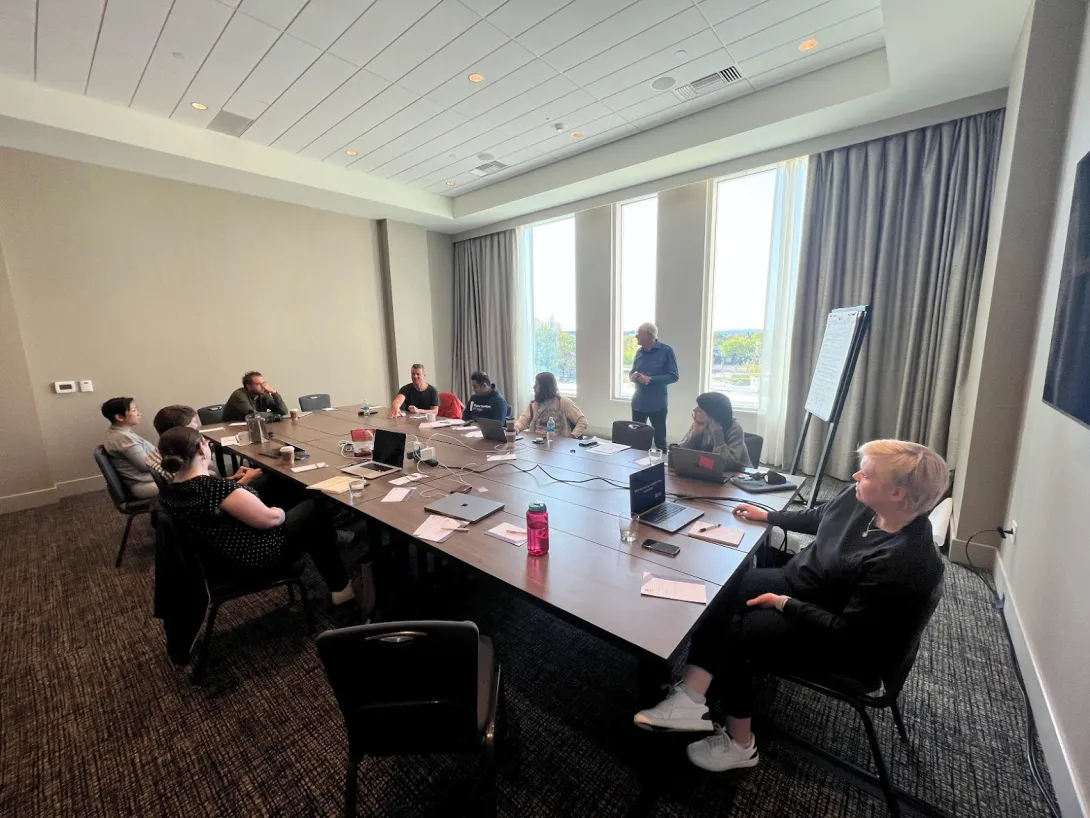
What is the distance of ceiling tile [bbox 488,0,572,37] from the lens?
8.21 ft

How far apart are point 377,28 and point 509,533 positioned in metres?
3.13

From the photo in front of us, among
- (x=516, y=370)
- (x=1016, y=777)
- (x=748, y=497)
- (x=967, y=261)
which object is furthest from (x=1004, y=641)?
(x=516, y=370)

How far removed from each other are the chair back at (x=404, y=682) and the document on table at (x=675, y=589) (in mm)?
558

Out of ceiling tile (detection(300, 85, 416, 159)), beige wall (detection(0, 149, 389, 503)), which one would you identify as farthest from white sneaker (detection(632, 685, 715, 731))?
beige wall (detection(0, 149, 389, 503))

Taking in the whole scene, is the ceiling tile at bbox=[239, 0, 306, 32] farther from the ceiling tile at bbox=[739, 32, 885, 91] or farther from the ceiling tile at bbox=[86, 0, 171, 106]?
the ceiling tile at bbox=[739, 32, 885, 91]

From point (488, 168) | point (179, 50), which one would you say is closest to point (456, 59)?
point (179, 50)

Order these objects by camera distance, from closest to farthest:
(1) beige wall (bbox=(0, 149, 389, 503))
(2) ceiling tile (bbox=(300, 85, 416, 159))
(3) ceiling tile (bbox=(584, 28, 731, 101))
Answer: (3) ceiling tile (bbox=(584, 28, 731, 101)) < (2) ceiling tile (bbox=(300, 85, 416, 159)) < (1) beige wall (bbox=(0, 149, 389, 503))

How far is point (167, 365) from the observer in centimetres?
457

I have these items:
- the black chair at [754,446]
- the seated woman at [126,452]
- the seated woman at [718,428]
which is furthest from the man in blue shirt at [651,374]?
the seated woman at [126,452]

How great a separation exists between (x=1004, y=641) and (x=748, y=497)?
4.58 feet

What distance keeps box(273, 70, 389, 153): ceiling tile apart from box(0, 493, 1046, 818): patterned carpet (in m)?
3.68

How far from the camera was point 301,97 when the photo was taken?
3.42 meters

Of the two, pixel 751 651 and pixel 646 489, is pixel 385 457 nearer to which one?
pixel 646 489

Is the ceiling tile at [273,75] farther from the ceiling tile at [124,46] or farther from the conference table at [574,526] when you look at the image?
the conference table at [574,526]
